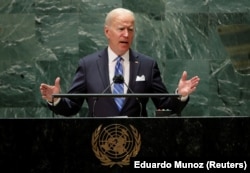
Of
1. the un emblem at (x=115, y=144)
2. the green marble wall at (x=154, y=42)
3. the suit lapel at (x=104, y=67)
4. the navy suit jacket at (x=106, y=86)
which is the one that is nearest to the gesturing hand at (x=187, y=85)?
the navy suit jacket at (x=106, y=86)

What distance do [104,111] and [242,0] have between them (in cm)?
267

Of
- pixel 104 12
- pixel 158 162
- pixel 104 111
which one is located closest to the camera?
pixel 158 162

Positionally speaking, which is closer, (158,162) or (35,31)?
(158,162)

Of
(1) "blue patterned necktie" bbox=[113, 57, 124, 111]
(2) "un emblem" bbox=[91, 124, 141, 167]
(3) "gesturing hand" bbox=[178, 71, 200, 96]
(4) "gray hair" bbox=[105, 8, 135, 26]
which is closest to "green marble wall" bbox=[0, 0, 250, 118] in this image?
(4) "gray hair" bbox=[105, 8, 135, 26]

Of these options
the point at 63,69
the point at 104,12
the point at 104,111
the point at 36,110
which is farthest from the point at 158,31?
the point at 104,111

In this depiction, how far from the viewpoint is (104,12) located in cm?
601

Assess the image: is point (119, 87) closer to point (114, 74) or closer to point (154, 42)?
point (114, 74)

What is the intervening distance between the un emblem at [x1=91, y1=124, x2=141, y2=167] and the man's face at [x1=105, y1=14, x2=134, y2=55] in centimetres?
163

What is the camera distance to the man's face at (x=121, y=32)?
4340 mm

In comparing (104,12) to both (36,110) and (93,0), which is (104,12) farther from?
Result: (36,110)

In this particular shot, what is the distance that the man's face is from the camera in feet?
14.2

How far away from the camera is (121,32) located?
14.3 ft

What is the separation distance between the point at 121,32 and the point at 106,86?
0.46m

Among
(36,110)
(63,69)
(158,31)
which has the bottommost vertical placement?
(36,110)
